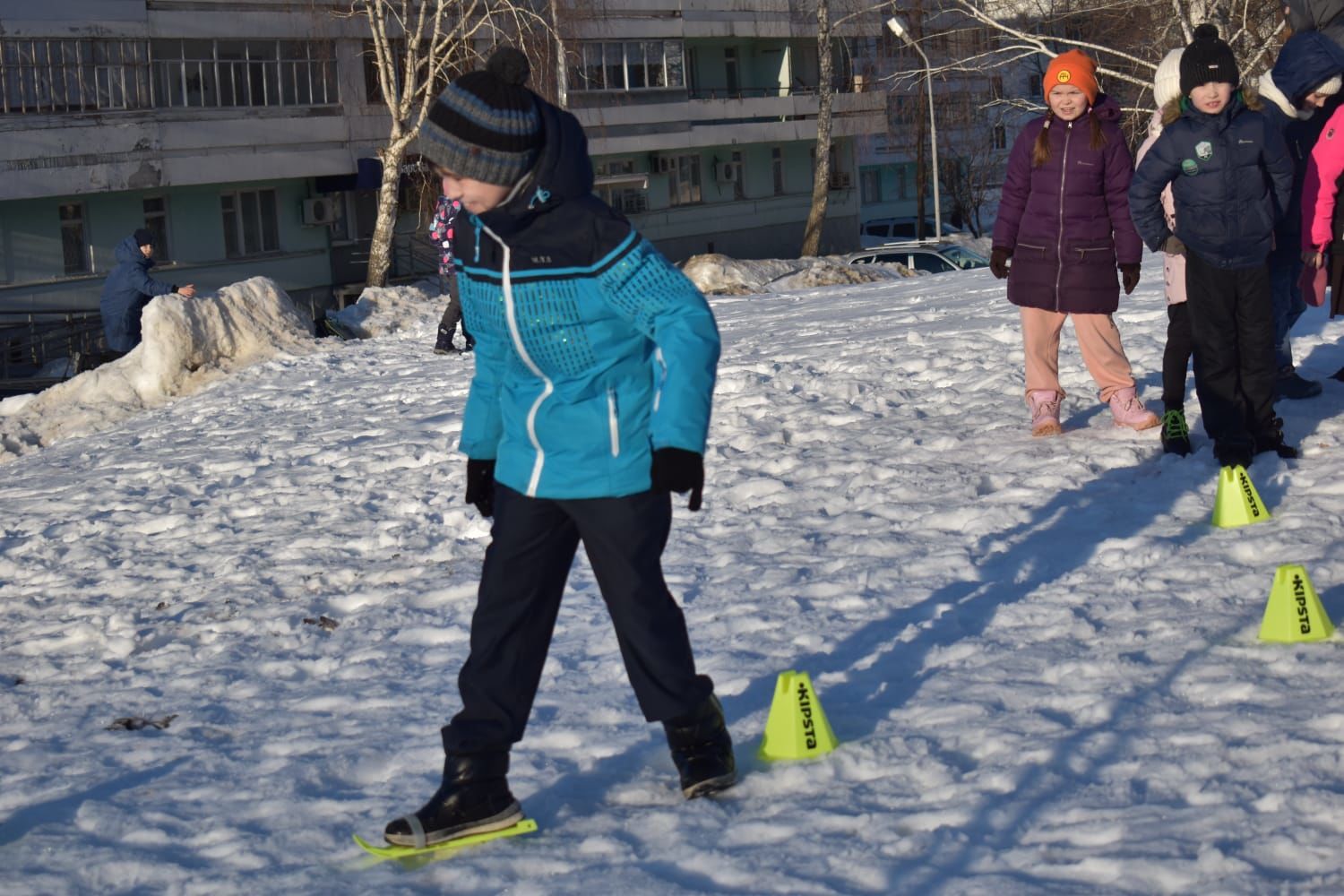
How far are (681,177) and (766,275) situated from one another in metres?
20.9

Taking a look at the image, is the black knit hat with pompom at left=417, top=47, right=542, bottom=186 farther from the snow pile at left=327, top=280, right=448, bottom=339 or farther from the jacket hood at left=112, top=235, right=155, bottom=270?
the snow pile at left=327, top=280, right=448, bottom=339

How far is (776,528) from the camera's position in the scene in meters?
7.11

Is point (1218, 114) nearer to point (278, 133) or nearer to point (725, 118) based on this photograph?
point (278, 133)

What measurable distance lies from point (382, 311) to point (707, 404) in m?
16.6

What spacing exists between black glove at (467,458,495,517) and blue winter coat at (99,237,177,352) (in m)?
12.3

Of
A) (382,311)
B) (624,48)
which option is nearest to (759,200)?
(624,48)

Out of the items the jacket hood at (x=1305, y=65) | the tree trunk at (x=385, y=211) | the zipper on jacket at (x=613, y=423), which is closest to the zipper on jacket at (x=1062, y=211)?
the jacket hood at (x=1305, y=65)

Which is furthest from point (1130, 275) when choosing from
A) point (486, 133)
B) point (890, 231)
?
point (890, 231)

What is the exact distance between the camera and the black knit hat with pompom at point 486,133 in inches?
151

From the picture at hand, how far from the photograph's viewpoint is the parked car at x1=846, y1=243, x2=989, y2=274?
95.2 feet

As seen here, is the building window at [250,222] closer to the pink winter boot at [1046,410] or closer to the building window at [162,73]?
the building window at [162,73]

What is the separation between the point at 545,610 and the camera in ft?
13.4

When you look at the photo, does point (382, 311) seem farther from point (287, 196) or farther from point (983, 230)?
point (983, 230)

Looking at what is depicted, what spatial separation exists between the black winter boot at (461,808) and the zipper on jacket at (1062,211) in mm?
4539
